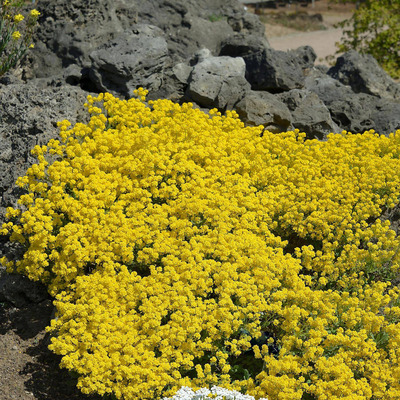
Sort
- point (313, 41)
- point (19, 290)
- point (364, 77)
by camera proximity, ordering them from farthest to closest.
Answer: point (313, 41) < point (364, 77) < point (19, 290)

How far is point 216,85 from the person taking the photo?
31.8 feet

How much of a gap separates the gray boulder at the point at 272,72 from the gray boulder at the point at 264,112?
80cm

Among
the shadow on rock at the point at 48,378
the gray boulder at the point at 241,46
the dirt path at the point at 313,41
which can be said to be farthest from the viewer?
the dirt path at the point at 313,41

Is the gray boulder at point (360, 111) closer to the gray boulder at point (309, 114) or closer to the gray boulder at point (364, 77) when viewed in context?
the gray boulder at point (309, 114)

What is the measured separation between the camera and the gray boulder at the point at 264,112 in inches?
372

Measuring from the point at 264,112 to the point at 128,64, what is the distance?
2.04 meters

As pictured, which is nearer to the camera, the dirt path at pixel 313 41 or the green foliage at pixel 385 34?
the green foliage at pixel 385 34

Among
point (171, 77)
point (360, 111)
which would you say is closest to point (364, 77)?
point (360, 111)

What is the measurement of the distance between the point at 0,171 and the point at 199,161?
90.4 inches

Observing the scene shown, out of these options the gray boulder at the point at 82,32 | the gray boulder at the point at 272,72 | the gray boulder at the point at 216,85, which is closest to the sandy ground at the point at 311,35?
the gray boulder at the point at 82,32

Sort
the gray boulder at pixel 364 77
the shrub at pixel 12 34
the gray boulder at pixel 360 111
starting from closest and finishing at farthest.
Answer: the shrub at pixel 12 34
the gray boulder at pixel 360 111
the gray boulder at pixel 364 77

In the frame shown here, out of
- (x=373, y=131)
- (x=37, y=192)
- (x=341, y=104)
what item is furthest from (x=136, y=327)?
(x=341, y=104)

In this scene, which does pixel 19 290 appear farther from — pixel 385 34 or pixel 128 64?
pixel 385 34

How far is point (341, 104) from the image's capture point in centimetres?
1041
